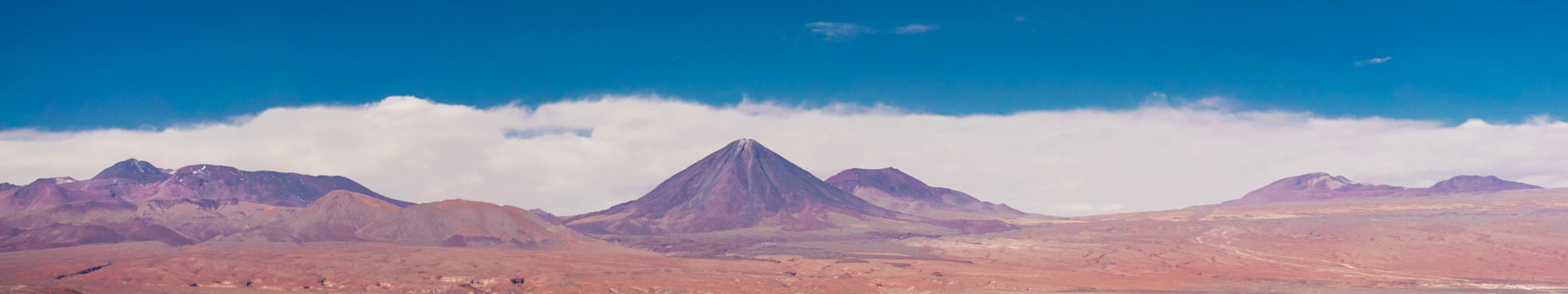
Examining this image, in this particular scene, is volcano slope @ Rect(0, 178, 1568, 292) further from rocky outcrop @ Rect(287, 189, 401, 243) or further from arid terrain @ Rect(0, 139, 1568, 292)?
rocky outcrop @ Rect(287, 189, 401, 243)

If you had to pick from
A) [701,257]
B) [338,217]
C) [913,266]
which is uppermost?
[338,217]

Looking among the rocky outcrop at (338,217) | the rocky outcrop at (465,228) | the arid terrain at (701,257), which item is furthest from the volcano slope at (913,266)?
the rocky outcrop at (338,217)

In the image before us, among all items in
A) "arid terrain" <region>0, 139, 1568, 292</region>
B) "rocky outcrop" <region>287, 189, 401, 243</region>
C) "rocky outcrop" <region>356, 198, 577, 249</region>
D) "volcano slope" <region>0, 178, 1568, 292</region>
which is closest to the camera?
"volcano slope" <region>0, 178, 1568, 292</region>

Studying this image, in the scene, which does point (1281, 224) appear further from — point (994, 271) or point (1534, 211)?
point (994, 271)

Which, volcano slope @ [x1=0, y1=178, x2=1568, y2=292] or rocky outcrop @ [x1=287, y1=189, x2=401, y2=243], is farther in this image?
rocky outcrop @ [x1=287, y1=189, x2=401, y2=243]

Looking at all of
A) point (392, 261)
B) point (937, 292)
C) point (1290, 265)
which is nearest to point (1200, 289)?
point (937, 292)

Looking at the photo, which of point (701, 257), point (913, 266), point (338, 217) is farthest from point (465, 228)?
point (913, 266)

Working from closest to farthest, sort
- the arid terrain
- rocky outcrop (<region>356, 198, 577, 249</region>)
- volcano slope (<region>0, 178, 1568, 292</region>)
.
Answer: volcano slope (<region>0, 178, 1568, 292</region>), the arid terrain, rocky outcrop (<region>356, 198, 577, 249</region>)

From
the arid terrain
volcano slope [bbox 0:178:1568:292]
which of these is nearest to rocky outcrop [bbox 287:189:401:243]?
the arid terrain

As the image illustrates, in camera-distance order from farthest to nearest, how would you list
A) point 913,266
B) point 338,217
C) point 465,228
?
point 338,217 → point 465,228 → point 913,266

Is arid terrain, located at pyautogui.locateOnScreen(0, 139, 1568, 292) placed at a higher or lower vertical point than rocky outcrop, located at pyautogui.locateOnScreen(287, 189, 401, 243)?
lower

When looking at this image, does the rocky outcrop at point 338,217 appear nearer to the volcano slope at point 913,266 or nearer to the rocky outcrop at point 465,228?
the rocky outcrop at point 465,228

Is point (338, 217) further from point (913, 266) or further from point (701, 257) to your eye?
point (913, 266)

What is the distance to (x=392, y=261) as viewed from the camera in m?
120
